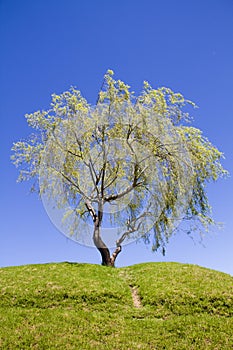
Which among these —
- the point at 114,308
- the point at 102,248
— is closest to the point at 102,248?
the point at 102,248

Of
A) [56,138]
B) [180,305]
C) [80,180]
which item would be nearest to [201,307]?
[180,305]

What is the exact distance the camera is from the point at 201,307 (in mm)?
15156

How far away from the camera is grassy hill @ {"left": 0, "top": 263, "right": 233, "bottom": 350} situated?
12.5m

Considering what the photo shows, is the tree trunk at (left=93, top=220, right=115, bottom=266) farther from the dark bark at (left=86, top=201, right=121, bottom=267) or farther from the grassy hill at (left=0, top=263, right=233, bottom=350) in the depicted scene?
the grassy hill at (left=0, top=263, right=233, bottom=350)

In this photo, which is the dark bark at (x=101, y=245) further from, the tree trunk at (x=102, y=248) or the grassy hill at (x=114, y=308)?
the grassy hill at (x=114, y=308)

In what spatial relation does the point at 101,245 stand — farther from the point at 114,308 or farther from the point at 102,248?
the point at 114,308

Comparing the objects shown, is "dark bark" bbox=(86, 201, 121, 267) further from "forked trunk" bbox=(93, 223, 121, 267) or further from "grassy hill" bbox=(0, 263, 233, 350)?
"grassy hill" bbox=(0, 263, 233, 350)

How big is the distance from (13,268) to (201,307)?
35.7ft

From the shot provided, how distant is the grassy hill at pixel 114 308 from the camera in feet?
41.1

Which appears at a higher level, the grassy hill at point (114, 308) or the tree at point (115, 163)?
the tree at point (115, 163)

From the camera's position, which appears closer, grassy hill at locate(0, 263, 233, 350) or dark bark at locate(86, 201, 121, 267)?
grassy hill at locate(0, 263, 233, 350)

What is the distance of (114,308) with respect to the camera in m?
15.2

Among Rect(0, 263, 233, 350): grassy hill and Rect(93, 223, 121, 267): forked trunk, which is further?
Rect(93, 223, 121, 267): forked trunk

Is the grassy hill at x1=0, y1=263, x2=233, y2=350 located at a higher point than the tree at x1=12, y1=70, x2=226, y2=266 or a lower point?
lower
